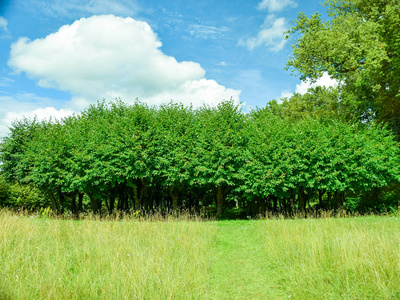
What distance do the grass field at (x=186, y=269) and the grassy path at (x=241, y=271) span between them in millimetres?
26

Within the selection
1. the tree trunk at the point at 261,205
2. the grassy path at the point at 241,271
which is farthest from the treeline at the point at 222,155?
the grassy path at the point at 241,271

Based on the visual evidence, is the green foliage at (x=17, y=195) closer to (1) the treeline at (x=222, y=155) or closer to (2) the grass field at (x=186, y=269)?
(1) the treeline at (x=222, y=155)

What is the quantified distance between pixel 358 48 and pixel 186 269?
21.3 m

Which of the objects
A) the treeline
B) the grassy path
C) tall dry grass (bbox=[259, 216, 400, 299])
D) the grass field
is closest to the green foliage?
the treeline

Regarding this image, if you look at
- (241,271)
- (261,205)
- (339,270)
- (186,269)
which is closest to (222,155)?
(261,205)

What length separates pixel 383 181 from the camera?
20109 millimetres

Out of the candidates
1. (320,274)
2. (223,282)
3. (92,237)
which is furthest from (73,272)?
(320,274)

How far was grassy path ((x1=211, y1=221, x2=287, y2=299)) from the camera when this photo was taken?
5891 millimetres

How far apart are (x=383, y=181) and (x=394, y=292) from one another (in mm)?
19265

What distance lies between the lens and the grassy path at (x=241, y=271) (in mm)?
5891

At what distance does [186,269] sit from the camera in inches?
249

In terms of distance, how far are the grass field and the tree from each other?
59.2 feet

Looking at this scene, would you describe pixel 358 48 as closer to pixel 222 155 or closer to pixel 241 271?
pixel 222 155

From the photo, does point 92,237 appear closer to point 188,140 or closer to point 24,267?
point 24,267
